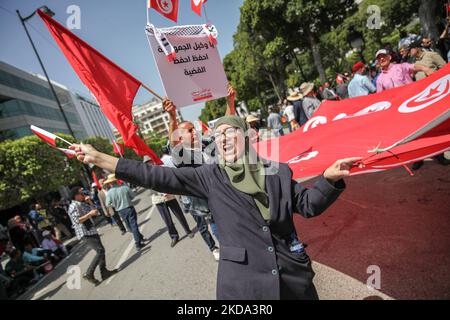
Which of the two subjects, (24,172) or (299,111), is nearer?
(299,111)

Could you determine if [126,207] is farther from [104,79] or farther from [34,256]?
[104,79]

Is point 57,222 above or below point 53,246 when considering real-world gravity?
below

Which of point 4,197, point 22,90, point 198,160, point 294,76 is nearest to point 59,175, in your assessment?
point 4,197

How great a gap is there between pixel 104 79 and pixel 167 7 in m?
1.33

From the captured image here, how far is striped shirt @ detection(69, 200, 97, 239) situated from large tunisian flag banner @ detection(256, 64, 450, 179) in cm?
386

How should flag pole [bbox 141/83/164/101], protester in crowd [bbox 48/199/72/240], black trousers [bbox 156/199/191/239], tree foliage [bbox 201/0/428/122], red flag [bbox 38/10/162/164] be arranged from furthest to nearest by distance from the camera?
tree foliage [bbox 201/0/428/122] < protester in crowd [bbox 48/199/72/240] < black trousers [bbox 156/199/191/239] < flag pole [bbox 141/83/164/101] < red flag [bbox 38/10/162/164]

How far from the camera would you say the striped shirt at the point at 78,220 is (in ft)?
17.9

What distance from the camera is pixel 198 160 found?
3.83 metres

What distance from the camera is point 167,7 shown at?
3611 mm

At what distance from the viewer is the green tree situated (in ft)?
47.2

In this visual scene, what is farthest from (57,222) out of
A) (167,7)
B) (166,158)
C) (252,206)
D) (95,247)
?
(252,206)

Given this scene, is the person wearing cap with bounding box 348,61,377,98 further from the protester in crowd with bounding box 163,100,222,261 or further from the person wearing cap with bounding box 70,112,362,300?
the person wearing cap with bounding box 70,112,362,300

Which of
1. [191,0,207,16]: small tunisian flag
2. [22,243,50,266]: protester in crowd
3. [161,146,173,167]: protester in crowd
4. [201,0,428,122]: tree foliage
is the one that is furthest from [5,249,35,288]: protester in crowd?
[201,0,428,122]: tree foliage

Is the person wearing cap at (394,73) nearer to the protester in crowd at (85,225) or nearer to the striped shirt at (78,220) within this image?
the protester in crowd at (85,225)
